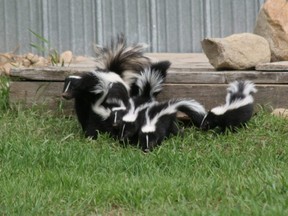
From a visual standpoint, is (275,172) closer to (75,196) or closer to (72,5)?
(75,196)

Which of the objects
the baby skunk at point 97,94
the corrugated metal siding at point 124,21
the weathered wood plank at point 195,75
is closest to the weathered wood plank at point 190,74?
the weathered wood plank at point 195,75

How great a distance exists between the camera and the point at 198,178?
665 cm

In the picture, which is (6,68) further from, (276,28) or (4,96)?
(276,28)

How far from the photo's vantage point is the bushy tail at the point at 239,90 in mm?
8109

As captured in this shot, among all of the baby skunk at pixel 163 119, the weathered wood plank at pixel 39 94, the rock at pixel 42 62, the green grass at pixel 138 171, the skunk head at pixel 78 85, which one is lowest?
the green grass at pixel 138 171

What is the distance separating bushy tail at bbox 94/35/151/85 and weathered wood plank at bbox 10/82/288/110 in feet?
1.07

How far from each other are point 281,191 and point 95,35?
5.99m

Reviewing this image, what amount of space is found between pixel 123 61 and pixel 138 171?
1821mm

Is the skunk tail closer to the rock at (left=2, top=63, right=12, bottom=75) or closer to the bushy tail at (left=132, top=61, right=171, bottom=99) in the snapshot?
the bushy tail at (left=132, top=61, right=171, bottom=99)

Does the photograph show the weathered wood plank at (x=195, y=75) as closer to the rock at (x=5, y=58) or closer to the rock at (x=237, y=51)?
the rock at (x=237, y=51)

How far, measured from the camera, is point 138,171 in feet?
23.0

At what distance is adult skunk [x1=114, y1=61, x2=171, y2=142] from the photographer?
799cm

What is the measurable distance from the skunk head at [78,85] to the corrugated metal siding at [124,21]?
10.2 ft

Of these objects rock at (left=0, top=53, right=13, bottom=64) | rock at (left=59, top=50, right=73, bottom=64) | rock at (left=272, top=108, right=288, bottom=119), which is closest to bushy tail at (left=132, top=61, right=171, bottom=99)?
rock at (left=272, top=108, right=288, bottom=119)
